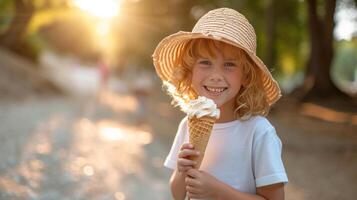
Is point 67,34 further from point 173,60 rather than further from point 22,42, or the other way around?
point 173,60

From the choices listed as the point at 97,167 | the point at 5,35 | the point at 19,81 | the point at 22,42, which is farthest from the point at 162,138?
the point at 22,42

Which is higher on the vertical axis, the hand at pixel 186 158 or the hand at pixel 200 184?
the hand at pixel 186 158

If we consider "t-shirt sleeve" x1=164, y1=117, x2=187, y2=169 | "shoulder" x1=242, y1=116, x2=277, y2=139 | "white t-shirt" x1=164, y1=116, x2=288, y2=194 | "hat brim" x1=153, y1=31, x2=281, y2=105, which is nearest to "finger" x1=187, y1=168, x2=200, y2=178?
"white t-shirt" x1=164, y1=116, x2=288, y2=194

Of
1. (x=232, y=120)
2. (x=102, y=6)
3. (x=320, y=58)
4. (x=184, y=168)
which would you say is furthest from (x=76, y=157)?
(x=102, y=6)

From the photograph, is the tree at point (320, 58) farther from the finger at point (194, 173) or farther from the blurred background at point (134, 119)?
the finger at point (194, 173)

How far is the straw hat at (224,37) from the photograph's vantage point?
2.51 m

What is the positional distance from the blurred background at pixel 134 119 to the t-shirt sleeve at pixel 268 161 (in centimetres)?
61

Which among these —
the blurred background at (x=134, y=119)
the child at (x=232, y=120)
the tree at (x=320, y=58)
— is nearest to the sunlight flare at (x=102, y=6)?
the blurred background at (x=134, y=119)

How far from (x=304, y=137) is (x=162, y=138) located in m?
3.64

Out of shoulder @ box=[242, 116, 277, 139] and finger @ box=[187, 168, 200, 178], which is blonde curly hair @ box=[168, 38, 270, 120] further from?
finger @ box=[187, 168, 200, 178]

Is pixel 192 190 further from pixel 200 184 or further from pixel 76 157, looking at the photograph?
pixel 76 157

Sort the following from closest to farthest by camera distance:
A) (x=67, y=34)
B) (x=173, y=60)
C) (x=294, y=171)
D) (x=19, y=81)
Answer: (x=173, y=60) → (x=294, y=171) → (x=19, y=81) → (x=67, y=34)

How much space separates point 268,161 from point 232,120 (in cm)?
30

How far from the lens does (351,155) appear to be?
412 inches
